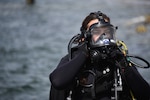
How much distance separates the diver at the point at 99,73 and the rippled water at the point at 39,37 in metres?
6.53

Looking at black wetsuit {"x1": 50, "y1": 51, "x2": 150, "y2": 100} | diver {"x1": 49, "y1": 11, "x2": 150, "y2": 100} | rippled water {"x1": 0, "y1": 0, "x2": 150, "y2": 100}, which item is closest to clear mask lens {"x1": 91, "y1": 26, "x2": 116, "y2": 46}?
diver {"x1": 49, "y1": 11, "x2": 150, "y2": 100}

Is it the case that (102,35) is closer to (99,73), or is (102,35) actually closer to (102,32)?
(102,32)

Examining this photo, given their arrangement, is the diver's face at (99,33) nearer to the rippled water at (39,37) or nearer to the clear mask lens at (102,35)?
the clear mask lens at (102,35)

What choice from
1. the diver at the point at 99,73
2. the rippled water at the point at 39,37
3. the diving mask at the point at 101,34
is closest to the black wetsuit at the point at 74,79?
the diver at the point at 99,73

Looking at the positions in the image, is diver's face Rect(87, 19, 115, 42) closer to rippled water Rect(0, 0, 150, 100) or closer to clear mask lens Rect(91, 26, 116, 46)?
clear mask lens Rect(91, 26, 116, 46)

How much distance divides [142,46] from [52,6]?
17.0 meters

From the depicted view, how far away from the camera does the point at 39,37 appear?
20.2 metres

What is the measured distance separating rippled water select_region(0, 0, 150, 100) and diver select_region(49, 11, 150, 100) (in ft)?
21.4

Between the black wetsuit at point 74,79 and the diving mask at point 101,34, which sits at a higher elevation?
the diving mask at point 101,34

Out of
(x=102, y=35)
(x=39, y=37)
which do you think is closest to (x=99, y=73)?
(x=102, y=35)

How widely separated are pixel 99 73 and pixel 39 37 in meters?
16.4

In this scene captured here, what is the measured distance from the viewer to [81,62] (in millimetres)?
3908

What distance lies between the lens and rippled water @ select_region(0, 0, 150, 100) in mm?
12086

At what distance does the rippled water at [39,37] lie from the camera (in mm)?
12086
